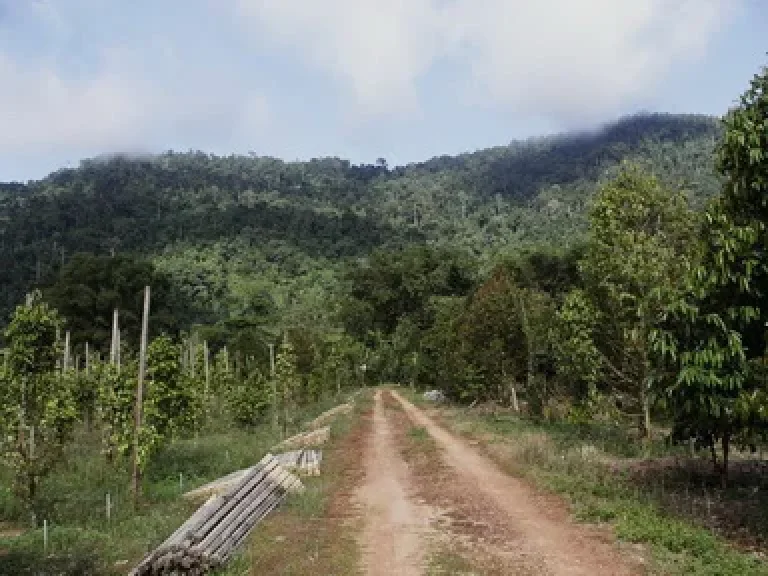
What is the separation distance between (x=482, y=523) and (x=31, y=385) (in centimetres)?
1185

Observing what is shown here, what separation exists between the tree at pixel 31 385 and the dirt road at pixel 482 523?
7.51 m

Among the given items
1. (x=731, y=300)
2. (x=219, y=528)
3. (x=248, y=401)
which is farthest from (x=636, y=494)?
(x=248, y=401)

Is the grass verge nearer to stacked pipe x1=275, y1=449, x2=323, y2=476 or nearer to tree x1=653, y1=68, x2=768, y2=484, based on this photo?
stacked pipe x1=275, y1=449, x2=323, y2=476

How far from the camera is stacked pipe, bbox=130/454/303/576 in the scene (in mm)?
11008

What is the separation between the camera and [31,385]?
18297 mm

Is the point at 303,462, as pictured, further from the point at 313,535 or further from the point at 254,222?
the point at 254,222

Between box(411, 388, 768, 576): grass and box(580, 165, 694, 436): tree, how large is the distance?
271cm

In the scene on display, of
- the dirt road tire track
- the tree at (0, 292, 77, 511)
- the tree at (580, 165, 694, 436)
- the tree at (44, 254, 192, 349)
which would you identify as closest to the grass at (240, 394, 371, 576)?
the dirt road tire track

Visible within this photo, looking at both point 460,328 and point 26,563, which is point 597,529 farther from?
point 460,328

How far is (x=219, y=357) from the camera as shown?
4916cm

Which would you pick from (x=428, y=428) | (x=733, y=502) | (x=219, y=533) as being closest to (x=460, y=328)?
(x=428, y=428)

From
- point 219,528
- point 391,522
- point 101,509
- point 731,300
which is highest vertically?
point 731,300

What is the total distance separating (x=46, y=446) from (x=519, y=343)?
2346 cm

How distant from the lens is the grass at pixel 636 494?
36.4 feet
